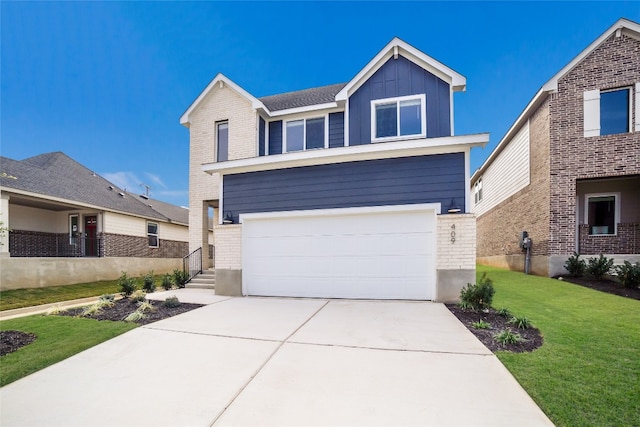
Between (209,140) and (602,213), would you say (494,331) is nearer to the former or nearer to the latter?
(602,213)

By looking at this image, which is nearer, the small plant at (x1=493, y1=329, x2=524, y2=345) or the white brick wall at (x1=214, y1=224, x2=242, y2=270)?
the small plant at (x1=493, y1=329, x2=524, y2=345)

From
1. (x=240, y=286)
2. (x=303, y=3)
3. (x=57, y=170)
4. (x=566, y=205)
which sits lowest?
(x=240, y=286)

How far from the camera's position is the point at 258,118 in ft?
35.2

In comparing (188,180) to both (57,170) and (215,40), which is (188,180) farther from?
(215,40)

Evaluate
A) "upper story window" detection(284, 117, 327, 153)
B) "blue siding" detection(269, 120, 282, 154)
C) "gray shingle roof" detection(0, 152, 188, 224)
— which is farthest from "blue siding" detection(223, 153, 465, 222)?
"gray shingle roof" detection(0, 152, 188, 224)

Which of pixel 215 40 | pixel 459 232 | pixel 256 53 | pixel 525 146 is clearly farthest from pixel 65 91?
pixel 525 146

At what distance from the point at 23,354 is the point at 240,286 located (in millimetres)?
4612

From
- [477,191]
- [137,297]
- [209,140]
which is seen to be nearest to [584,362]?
[137,297]

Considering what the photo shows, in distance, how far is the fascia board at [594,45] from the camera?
8.93 metres

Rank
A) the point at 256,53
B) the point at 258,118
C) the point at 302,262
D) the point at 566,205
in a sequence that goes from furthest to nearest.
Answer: the point at 256,53
the point at 258,118
the point at 566,205
the point at 302,262

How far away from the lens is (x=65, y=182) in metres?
13.4

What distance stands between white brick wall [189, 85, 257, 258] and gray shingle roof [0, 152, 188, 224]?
6042mm

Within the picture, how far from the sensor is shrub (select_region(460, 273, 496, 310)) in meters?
5.23

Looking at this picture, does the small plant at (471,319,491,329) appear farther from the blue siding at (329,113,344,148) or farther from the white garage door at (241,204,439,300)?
the blue siding at (329,113,344,148)
